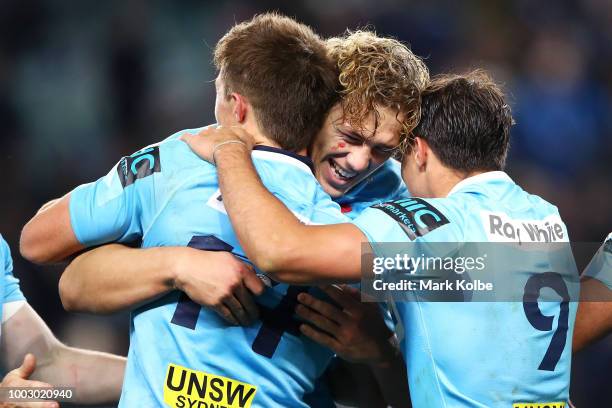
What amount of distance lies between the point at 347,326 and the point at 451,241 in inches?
19.9

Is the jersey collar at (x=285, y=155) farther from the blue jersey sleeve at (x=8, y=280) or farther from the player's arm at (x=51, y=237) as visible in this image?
the blue jersey sleeve at (x=8, y=280)

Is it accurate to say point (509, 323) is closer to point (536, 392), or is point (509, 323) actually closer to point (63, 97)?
point (536, 392)

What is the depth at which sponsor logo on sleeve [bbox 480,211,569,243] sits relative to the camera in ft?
9.11

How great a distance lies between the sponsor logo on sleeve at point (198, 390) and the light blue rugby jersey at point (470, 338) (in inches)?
24.1

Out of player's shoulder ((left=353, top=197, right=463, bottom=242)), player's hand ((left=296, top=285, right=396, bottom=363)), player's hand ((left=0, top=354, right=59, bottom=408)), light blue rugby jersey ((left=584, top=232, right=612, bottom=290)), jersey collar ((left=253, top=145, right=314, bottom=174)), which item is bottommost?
player's hand ((left=0, top=354, right=59, bottom=408))

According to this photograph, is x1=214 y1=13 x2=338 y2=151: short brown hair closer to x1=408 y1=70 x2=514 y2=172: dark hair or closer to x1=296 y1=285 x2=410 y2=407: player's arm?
x1=408 y1=70 x2=514 y2=172: dark hair

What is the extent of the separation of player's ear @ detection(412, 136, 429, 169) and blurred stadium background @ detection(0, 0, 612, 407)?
13.5 feet

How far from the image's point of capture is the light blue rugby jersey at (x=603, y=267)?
3.35 m

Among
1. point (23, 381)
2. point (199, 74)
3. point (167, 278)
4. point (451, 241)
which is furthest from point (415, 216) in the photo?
point (199, 74)

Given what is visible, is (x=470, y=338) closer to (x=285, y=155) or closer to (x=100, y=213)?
(x=285, y=155)

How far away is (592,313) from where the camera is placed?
3.32m

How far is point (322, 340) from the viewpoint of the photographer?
2873 millimetres

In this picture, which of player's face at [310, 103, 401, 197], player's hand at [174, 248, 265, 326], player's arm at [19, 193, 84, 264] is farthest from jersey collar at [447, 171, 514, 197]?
player's arm at [19, 193, 84, 264]

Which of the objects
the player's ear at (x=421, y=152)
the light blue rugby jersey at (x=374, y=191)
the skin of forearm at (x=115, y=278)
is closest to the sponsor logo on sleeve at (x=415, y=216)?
the player's ear at (x=421, y=152)
